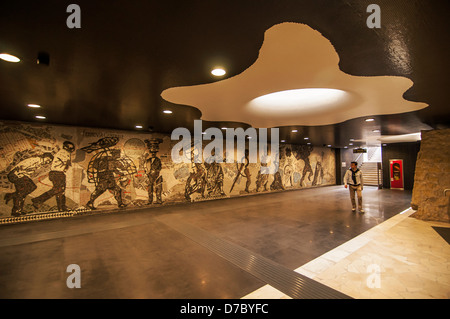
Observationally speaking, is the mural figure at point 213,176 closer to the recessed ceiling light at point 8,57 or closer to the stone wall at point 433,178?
the recessed ceiling light at point 8,57

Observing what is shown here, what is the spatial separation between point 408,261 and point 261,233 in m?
2.72

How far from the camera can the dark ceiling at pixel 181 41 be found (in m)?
1.78

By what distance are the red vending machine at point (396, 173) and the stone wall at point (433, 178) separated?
29.8ft

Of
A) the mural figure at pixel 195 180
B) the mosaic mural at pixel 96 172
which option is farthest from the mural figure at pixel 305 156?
the mural figure at pixel 195 180

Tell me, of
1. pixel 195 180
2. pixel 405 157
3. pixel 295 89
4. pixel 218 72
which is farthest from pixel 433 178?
Result: pixel 405 157

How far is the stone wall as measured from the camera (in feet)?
19.9

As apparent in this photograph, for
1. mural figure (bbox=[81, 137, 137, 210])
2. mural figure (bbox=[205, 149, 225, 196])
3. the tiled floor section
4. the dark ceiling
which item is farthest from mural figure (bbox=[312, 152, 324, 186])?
mural figure (bbox=[81, 137, 137, 210])

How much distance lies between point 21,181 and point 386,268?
31.5ft

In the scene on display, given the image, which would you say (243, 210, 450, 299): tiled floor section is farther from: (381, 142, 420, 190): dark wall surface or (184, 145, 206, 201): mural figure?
(381, 142, 420, 190): dark wall surface

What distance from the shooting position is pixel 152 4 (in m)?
1.74

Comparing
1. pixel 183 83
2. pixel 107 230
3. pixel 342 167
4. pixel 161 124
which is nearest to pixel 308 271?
pixel 183 83

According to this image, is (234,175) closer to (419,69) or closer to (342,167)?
(419,69)

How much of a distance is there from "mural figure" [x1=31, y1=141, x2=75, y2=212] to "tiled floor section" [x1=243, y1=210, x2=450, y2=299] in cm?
729

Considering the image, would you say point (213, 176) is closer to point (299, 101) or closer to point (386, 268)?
point (299, 101)
